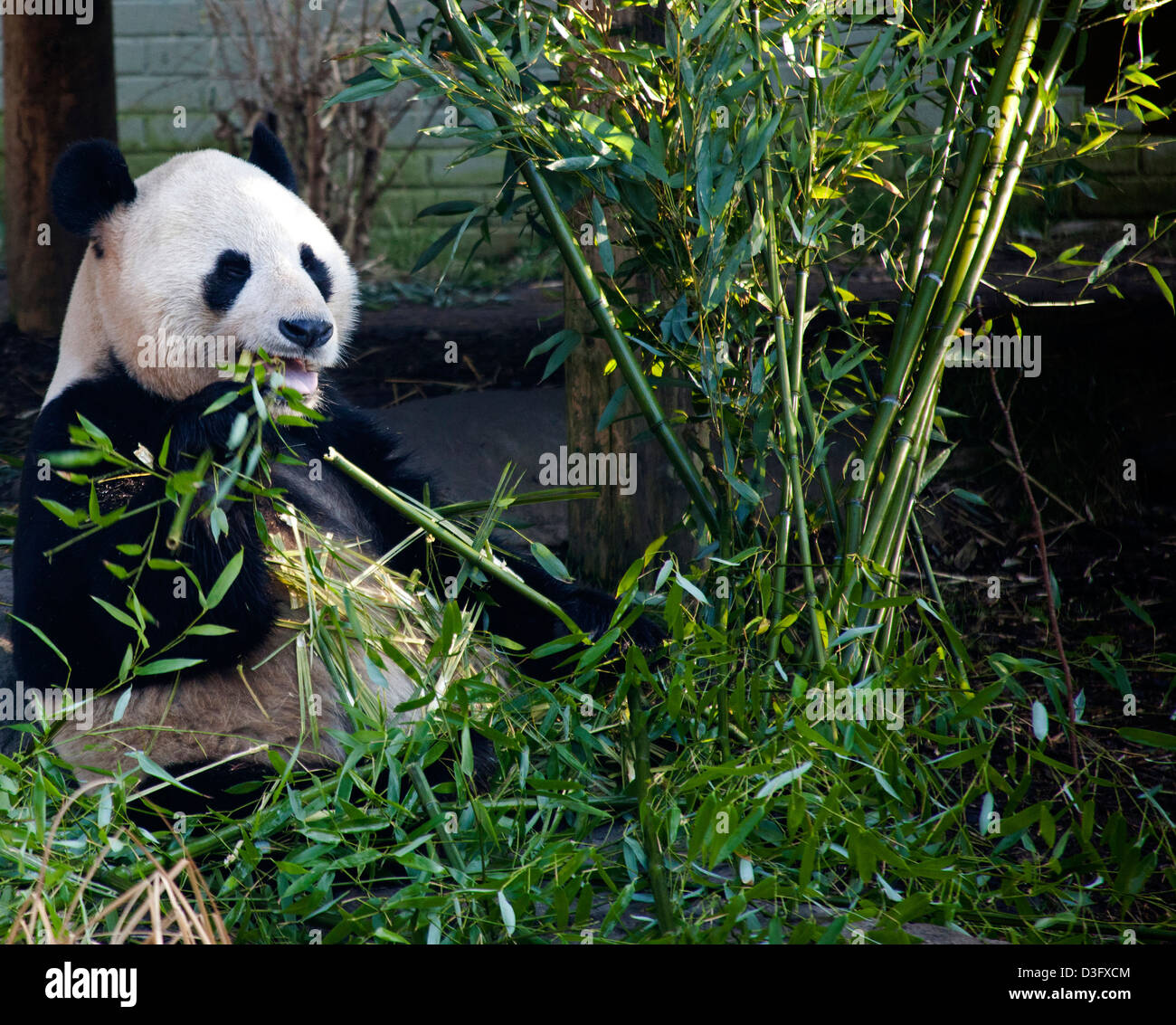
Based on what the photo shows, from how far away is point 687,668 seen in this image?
1979 millimetres

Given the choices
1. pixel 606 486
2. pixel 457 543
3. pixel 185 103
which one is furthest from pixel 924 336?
pixel 185 103

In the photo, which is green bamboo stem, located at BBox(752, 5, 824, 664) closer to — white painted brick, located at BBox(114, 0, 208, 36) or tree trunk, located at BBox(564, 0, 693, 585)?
tree trunk, located at BBox(564, 0, 693, 585)

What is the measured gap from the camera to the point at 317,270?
7.54ft

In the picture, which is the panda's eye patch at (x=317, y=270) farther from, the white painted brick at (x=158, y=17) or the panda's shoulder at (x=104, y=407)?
the white painted brick at (x=158, y=17)

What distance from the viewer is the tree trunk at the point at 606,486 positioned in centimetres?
295

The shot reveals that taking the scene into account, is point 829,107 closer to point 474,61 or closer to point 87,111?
point 474,61

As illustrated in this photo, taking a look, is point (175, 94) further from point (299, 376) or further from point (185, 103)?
point (299, 376)

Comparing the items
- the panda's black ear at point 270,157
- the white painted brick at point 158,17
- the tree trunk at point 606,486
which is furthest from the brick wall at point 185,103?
the panda's black ear at point 270,157

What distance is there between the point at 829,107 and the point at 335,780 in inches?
54.7

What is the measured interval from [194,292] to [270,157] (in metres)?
0.44

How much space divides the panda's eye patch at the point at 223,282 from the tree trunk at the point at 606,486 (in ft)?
3.08

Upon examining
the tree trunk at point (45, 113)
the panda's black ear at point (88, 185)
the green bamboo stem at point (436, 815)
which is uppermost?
the tree trunk at point (45, 113)

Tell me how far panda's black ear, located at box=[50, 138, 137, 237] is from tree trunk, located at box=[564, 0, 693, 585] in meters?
1.08

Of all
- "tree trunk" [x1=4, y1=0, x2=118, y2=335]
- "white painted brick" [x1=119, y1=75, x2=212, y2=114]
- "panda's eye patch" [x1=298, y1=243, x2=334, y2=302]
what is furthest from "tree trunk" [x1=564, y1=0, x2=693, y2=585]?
"white painted brick" [x1=119, y1=75, x2=212, y2=114]
